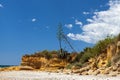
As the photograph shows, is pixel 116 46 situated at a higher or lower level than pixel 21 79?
higher

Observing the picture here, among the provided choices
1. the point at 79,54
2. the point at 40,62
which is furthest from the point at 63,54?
the point at 40,62

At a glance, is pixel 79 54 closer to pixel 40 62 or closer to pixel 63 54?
pixel 63 54

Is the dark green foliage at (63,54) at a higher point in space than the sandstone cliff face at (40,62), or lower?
higher

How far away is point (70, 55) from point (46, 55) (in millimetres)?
3402

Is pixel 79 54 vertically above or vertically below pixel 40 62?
above

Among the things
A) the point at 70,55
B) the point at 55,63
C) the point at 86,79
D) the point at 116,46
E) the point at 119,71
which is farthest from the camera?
the point at 70,55

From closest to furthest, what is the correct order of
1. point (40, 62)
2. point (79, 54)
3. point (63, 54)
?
point (79, 54) → point (63, 54) → point (40, 62)

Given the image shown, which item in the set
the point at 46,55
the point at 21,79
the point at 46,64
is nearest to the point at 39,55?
the point at 46,55

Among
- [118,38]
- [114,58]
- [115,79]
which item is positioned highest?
[118,38]

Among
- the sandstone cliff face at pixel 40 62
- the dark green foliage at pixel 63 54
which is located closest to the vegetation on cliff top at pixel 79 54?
the dark green foliage at pixel 63 54

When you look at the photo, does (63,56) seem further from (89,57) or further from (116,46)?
(116,46)

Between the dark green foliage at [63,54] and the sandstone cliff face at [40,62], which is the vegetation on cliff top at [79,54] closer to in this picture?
the dark green foliage at [63,54]

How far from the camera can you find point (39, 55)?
154ft

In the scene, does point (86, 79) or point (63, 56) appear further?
point (63, 56)
